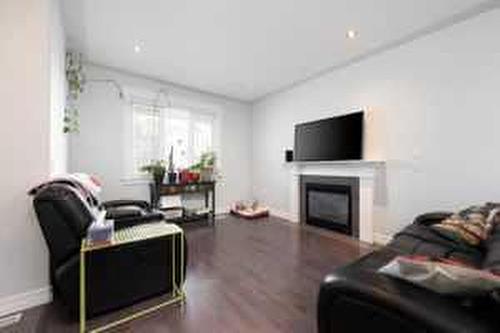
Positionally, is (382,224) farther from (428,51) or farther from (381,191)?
(428,51)

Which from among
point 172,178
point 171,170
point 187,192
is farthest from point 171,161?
point 187,192

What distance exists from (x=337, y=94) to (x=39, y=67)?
3.70 metres

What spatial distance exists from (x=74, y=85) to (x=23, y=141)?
2109 mm

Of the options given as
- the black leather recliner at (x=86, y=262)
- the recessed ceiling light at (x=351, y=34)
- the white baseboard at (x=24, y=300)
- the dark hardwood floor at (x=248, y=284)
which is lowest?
the dark hardwood floor at (x=248, y=284)

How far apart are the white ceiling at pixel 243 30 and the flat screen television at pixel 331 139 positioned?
0.90 meters

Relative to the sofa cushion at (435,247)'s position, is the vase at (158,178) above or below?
above

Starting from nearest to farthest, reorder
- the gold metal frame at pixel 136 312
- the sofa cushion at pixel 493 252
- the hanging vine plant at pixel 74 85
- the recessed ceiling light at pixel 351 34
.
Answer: the sofa cushion at pixel 493 252 < the gold metal frame at pixel 136 312 < the recessed ceiling light at pixel 351 34 < the hanging vine plant at pixel 74 85

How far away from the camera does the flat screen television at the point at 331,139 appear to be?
3.53m

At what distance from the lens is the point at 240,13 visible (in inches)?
100

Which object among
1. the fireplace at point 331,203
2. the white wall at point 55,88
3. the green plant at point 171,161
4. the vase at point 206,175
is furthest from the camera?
the vase at point 206,175

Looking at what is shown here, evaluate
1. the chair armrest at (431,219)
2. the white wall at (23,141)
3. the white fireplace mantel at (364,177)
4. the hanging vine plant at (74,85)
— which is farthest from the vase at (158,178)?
the chair armrest at (431,219)

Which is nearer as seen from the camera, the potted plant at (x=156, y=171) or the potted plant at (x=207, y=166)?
the potted plant at (x=156, y=171)

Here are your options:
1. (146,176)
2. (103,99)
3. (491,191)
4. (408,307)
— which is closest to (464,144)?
(491,191)

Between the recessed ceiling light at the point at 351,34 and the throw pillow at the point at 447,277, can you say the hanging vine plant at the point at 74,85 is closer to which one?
the recessed ceiling light at the point at 351,34
